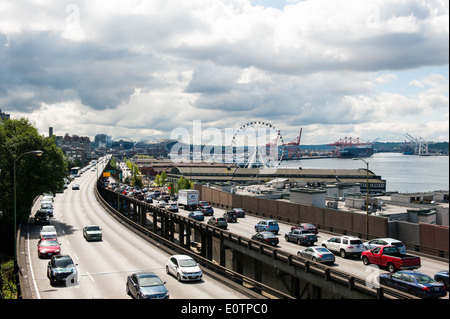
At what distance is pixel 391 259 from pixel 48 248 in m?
25.8

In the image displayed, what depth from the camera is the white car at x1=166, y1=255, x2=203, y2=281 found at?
2605 centimetres

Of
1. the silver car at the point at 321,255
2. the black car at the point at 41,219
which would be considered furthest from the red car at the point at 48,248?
the silver car at the point at 321,255

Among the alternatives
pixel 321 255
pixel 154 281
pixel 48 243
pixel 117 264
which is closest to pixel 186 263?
pixel 154 281

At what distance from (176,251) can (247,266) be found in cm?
1020

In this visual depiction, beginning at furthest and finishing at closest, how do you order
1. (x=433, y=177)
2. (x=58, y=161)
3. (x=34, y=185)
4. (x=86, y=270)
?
(x=433, y=177)
(x=58, y=161)
(x=34, y=185)
(x=86, y=270)

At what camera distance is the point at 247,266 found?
145ft

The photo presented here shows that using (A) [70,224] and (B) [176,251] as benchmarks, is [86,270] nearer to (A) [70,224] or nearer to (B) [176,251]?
(B) [176,251]

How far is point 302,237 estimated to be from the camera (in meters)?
39.1

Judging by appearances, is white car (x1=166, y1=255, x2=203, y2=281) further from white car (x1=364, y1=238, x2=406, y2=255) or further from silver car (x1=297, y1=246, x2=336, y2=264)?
white car (x1=364, y1=238, x2=406, y2=255)

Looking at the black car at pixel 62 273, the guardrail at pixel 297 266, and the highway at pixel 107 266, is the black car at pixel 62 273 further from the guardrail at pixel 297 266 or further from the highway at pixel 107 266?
the guardrail at pixel 297 266

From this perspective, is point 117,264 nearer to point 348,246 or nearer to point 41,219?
point 348,246

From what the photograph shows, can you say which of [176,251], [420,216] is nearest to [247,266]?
[176,251]

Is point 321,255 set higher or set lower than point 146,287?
lower
